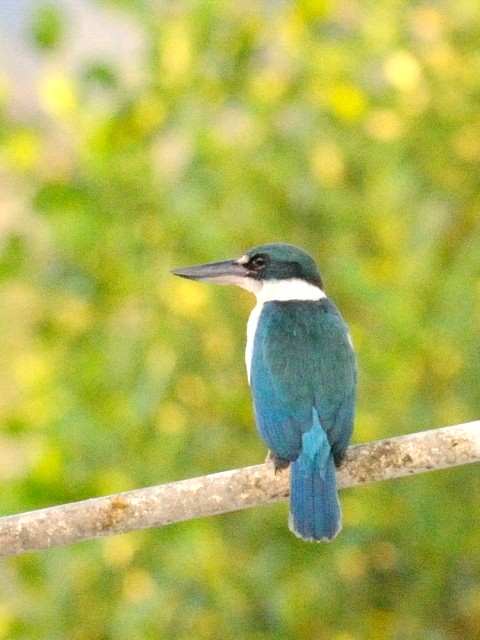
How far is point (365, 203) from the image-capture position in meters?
2.69

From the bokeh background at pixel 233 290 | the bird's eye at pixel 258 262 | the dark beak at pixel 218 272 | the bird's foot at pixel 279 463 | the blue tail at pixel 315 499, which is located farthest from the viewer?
the bokeh background at pixel 233 290

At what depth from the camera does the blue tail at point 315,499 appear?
1.81 m

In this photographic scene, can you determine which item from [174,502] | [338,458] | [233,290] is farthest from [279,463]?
[233,290]

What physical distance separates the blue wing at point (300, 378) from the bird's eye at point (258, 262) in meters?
0.17

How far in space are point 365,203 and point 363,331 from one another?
0.30 meters

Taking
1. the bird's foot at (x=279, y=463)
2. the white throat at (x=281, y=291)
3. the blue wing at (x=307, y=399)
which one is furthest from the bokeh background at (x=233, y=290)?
the bird's foot at (x=279, y=463)

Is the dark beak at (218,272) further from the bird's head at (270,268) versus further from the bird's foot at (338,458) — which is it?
the bird's foot at (338,458)

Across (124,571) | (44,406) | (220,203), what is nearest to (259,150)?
(220,203)

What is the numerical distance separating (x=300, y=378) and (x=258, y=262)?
1.30ft

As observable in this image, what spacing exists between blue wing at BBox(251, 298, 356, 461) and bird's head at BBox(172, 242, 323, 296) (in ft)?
0.46

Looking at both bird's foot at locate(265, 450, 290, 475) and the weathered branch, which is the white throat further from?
the weathered branch

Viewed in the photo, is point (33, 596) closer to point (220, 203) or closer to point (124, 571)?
point (124, 571)

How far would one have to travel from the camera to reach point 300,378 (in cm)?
199

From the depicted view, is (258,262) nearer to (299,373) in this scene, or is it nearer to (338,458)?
(299,373)
